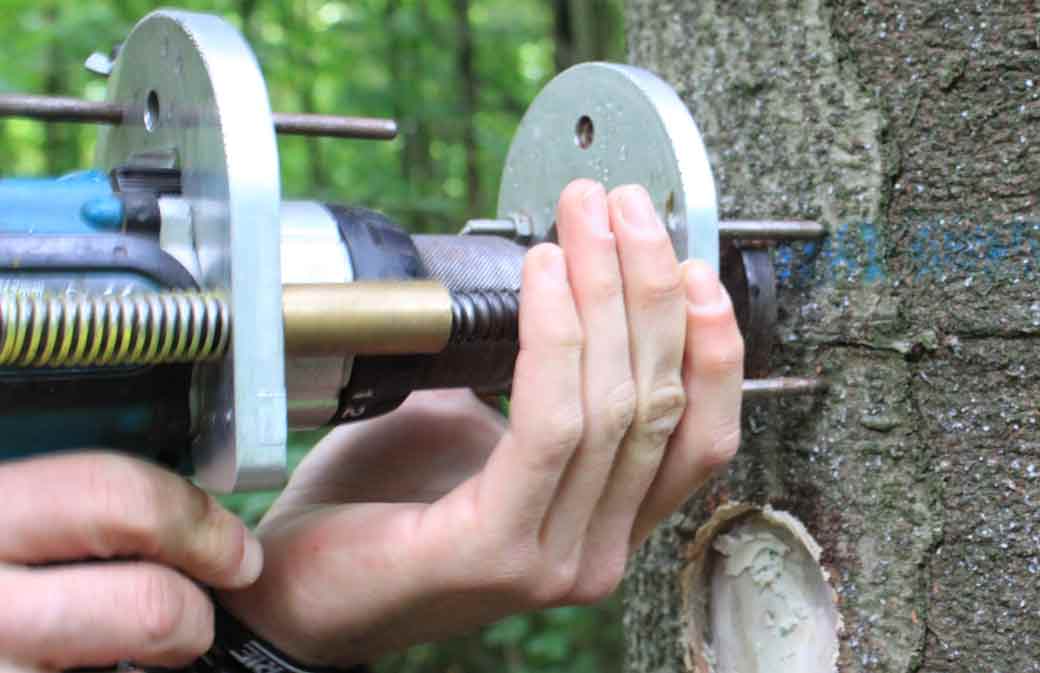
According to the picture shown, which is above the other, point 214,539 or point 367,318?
point 367,318

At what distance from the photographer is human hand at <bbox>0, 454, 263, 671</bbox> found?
1.66 ft

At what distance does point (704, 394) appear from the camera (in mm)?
586

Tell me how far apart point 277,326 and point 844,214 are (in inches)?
16.3

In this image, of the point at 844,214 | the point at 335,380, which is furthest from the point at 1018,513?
the point at 335,380

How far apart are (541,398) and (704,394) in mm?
106

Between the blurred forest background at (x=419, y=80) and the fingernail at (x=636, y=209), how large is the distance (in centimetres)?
196

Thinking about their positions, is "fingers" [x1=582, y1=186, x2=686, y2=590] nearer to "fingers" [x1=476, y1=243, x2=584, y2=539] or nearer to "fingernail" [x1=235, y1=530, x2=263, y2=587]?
"fingers" [x1=476, y1=243, x2=584, y2=539]

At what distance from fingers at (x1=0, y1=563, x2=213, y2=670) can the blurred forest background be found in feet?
6.29

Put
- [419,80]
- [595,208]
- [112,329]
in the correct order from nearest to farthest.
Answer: [112,329]
[595,208]
[419,80]

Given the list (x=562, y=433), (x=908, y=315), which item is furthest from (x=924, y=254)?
(x=562, y=433)

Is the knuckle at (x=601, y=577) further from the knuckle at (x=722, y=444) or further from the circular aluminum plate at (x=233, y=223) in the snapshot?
the circular aluminum plate at (x=233, y=223)

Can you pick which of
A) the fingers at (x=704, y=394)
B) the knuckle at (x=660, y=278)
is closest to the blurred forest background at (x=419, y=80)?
the fingers at (x=704, y=394)

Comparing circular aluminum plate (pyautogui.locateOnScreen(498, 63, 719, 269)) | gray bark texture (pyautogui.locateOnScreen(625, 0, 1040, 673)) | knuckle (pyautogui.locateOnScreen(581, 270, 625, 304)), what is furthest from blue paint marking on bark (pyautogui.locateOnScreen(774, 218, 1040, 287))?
knuckle (pyautogui.locateOnScreen(581, 270, 625, 304))

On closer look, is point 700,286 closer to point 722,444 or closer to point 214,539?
point 722,444
